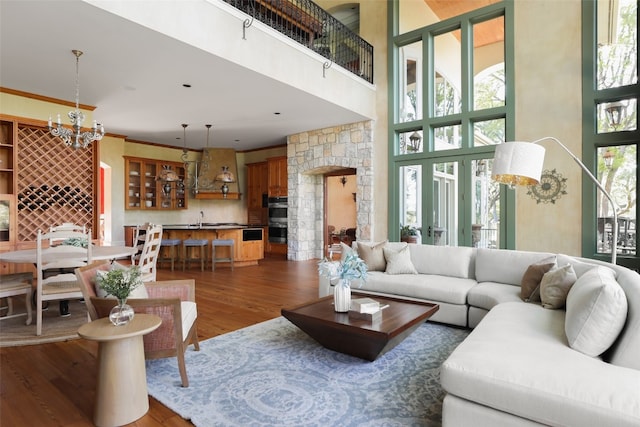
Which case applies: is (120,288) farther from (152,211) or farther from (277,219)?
(152,211)

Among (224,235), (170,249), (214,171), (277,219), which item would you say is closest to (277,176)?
(277,219)

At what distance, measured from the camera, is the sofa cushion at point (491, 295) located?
3.32 m

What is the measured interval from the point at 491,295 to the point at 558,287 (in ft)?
2.28

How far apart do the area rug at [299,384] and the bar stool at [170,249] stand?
4.49m

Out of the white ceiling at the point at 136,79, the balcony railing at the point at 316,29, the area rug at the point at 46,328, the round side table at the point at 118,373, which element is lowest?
the area rug at the point at 46,328

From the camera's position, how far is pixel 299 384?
2.48 meters

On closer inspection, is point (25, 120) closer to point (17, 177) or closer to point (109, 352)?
point (17, 177)

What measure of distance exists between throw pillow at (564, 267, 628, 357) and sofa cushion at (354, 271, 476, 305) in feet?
5.39

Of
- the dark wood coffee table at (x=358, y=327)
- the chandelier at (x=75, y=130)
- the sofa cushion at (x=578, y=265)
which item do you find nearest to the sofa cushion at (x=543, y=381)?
the dark wood coffee table at (x=358, y=327)

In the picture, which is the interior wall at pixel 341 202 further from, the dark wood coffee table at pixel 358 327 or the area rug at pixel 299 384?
the dark wood coffee table at pixel 358 327

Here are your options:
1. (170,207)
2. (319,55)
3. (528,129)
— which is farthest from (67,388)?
(170,207)

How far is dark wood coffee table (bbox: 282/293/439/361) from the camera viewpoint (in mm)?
2570

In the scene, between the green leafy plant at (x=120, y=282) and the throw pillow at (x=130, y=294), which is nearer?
the green leafy plant at (x=120, y=282)

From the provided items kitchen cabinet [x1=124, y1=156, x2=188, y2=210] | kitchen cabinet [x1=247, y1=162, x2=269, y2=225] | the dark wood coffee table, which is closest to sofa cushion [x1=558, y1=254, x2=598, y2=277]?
the dark wood coffee table
